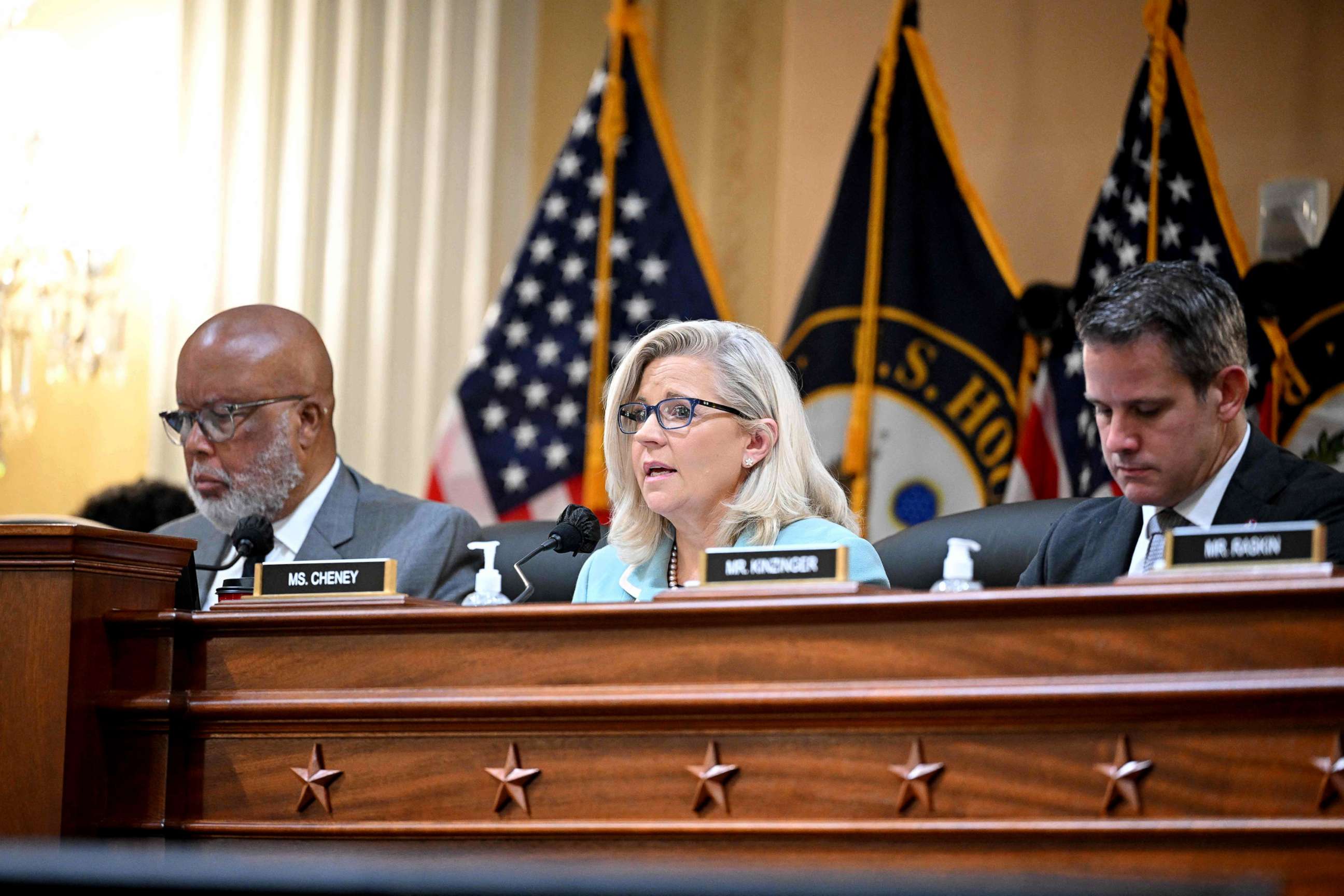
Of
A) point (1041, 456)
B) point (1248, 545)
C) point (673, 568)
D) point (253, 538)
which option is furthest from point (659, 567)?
point (1041, 456)

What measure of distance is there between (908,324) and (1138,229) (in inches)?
26.1

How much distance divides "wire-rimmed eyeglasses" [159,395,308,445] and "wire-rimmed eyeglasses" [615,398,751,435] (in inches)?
35.2

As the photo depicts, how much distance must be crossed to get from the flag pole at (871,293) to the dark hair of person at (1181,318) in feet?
5.90

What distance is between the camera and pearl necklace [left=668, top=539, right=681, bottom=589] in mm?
2732

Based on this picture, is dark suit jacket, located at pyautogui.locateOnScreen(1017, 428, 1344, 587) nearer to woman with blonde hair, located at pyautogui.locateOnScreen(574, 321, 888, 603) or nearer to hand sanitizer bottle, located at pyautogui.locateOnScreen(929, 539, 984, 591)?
woman with blonde hair, located at pyautogui.locateOnScreen(574, 321, 888, 603)

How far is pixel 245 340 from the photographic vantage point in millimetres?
3219

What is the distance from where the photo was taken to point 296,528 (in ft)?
10.4

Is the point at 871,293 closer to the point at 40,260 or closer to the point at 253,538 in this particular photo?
the point at 253,538

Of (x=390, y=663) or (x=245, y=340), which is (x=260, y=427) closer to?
(x=245, y=340)

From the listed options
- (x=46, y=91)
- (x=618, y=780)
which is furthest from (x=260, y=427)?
(x=46, y=91)

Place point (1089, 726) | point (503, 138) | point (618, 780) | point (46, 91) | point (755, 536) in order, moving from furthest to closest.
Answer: point (503, 138) → point (46, 91) → point (755, 536) → point (618, 780) → point (1089, 726)

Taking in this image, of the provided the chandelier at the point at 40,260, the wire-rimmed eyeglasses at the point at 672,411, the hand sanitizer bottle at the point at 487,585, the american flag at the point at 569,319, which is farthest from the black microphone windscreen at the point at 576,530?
the chandelier at the point at 40,260

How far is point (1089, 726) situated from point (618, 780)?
545mm

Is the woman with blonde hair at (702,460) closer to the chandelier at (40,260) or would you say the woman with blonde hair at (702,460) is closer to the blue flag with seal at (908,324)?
the blue flag with seal at (908,324)
